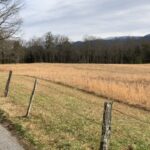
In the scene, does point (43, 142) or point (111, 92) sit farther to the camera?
point (111, 92)

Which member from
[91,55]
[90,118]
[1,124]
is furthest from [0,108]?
Result: [91,55]

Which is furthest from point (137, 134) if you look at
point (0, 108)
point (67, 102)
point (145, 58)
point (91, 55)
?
point (91, 55)

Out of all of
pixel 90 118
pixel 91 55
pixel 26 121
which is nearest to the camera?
pixel 26 121

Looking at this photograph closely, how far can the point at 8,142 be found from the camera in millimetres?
10602

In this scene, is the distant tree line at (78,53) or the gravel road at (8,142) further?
the distant tree line at (78,53)

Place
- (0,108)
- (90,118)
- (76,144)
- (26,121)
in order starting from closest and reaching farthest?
(76,144)
(26,121)
(90,118)
(0,108)

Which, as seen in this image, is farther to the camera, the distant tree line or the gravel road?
the distant tree line

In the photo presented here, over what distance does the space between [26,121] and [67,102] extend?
19.5 ft

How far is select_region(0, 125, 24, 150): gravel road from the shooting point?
393 inches

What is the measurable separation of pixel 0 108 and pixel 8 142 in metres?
5.55

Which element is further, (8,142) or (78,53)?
(78,53)

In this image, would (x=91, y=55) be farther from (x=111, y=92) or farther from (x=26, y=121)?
(x=26, y=121)

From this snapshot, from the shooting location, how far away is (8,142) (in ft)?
34.8

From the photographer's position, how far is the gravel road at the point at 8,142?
32.7ft
